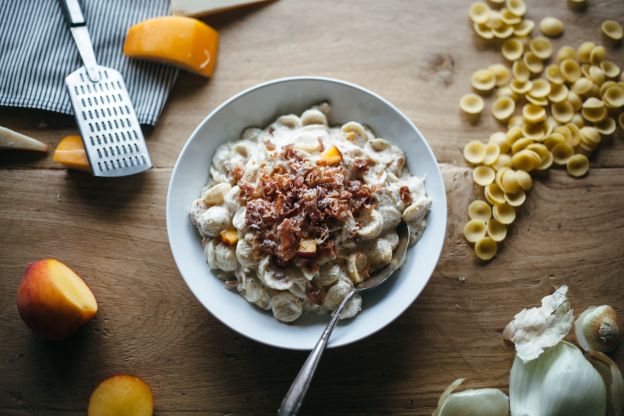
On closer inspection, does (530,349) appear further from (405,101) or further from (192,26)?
(192,26)

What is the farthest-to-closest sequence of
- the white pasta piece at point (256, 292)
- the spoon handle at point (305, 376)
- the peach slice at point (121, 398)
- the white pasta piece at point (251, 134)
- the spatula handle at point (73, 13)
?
the spatula handle at point (73, 13) → the white pasta piece at point (251, 134) → the peach slice at point (121, 398) → the white pasta piece at point (256, 292) → the spoon handle at point (305, 376)

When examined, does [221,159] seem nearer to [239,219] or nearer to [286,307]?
[239,219]

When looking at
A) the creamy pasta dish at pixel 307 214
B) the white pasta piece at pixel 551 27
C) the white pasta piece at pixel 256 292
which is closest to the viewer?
the creamy pasta dish at pixel 307 214

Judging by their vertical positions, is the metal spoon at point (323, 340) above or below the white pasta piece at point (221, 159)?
below

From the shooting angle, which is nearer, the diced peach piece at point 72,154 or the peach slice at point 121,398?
the peach slice at point 121,398

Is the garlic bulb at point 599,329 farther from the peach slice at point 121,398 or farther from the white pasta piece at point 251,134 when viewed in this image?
the peach slice at point 121,398

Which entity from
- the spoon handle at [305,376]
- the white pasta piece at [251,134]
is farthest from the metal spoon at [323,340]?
the white pasta piece at [251,134]

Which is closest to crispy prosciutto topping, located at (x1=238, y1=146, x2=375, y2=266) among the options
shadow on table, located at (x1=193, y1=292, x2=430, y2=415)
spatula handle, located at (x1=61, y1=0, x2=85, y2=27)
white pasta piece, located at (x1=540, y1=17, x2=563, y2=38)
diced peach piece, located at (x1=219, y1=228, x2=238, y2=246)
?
diced peach piece, located at (x1=219, y1=228, x2=238, y2=246)

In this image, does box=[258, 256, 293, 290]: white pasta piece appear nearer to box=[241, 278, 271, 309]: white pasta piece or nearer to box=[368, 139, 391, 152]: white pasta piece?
box=[241, 278, 271, 309]: white pasta piece
